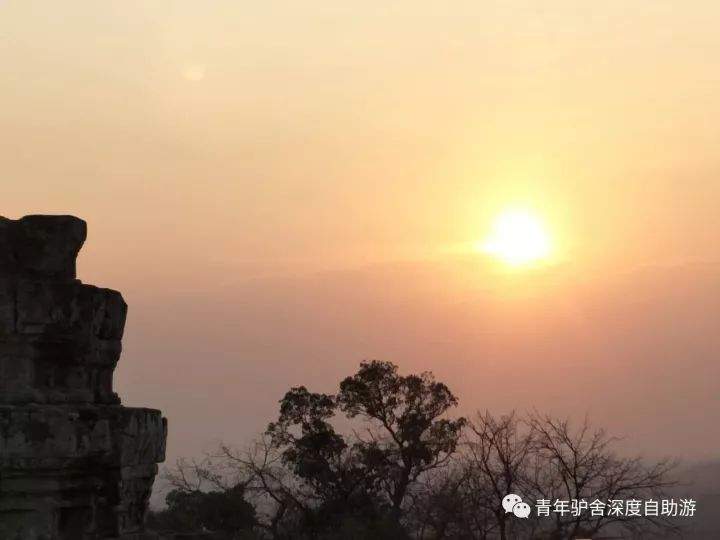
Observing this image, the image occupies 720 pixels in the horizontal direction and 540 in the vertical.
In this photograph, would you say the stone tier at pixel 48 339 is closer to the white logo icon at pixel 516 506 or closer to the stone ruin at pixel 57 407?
the stone ruin at pixel 57 407

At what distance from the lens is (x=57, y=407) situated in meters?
5.71

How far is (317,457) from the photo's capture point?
2967 cm

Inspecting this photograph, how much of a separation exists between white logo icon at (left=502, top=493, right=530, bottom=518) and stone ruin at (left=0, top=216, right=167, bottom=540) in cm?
1835

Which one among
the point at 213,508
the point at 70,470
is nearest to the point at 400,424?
the point at 213,508

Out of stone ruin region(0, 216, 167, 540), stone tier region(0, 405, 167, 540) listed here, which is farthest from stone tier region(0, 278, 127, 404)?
stone tier region(0, 405, 167, 540)

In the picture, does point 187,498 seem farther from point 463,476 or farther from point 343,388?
point 463,476

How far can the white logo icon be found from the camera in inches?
923

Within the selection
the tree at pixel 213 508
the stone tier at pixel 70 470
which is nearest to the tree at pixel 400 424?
the tree at pixel 213 508

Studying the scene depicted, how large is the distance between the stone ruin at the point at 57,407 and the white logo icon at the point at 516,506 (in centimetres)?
1835

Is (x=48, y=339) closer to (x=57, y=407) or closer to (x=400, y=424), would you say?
(x=57, y=407)

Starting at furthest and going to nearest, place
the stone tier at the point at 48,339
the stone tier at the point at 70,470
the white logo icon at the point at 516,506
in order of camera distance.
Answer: the white logo icon at the point at 516,506, the stone tier at the point at 48,339, the stone tier at the point at 70,470

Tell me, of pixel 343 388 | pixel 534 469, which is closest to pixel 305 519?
pixel 343 388

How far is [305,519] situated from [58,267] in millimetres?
23309

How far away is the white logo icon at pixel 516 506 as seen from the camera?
2345cm
